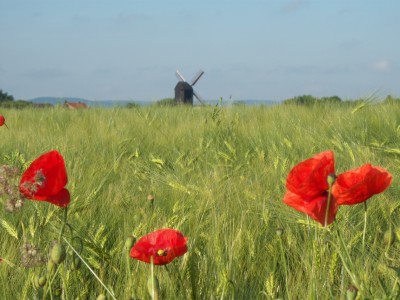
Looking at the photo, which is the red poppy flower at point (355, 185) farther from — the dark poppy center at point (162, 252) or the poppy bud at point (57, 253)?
the poppy bud at point (57, 253)

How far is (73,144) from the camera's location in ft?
11.7

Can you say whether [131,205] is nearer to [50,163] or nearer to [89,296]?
[89,296]

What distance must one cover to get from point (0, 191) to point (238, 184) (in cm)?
125

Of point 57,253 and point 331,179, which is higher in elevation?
point 331,179

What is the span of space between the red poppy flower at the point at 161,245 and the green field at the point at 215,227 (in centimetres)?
11

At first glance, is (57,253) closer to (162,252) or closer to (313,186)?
(162,252)

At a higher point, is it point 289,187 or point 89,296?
point 289,187

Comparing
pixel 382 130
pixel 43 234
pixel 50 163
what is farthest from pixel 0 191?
pixel 382 130

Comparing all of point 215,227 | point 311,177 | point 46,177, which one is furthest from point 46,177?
point 215,227

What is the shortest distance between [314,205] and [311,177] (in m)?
0.05

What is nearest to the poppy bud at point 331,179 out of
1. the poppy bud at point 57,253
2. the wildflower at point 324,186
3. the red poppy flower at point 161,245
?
the wildflower at point 324,186

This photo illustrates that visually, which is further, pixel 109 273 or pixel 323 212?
pixel 109 273

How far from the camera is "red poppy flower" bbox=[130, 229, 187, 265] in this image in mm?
1147

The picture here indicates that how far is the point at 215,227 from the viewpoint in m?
1.65
